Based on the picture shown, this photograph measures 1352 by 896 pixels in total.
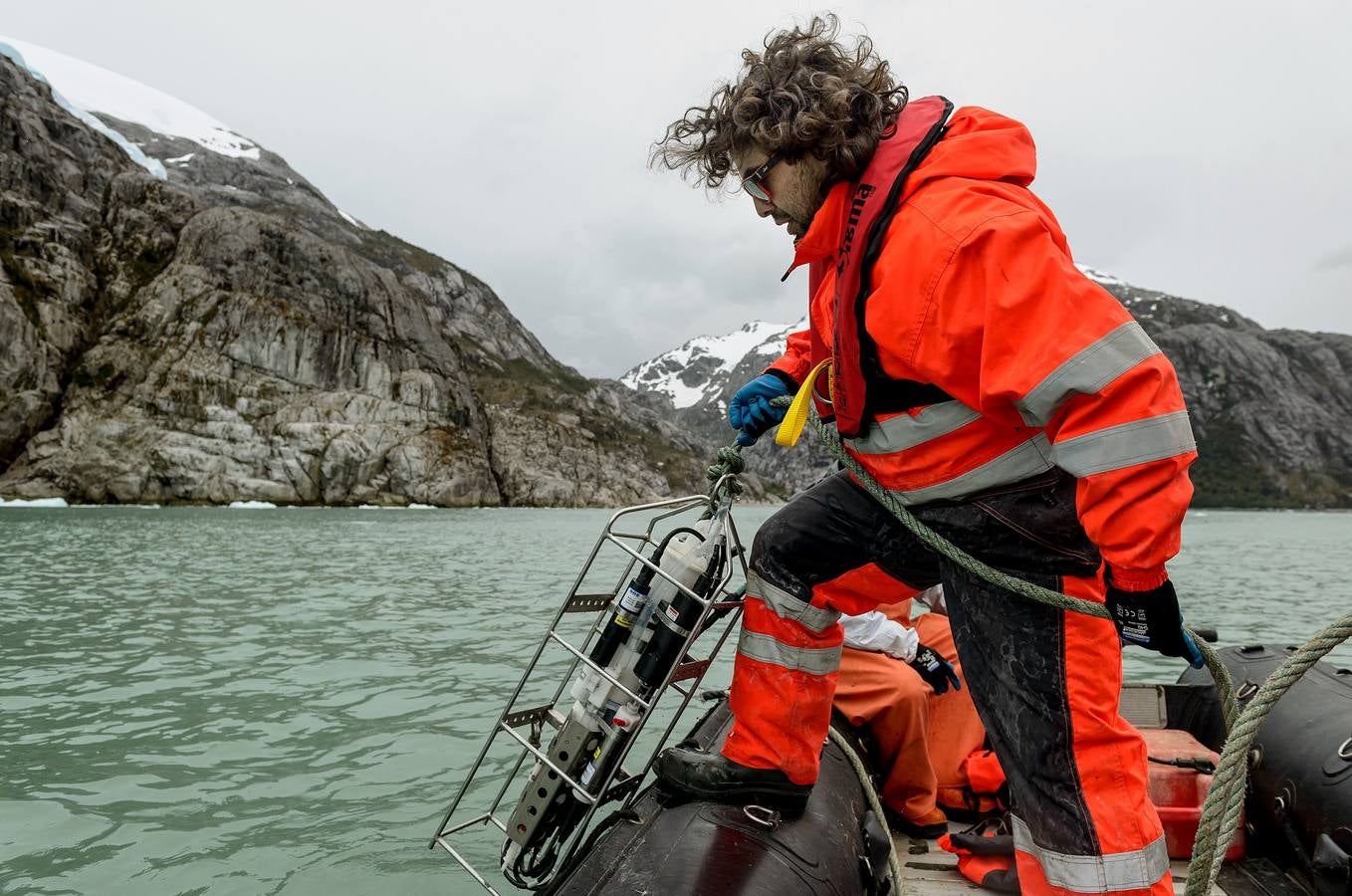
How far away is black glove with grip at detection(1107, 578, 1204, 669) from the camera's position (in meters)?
2.04

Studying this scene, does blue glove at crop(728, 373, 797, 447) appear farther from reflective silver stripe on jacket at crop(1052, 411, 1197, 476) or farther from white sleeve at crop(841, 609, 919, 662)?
reflective silver stripe on jacket at crop(1052, 411, 1197, 476)

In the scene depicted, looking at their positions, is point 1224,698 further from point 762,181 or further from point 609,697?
point 762,181

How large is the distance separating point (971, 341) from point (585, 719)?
84.1 inches

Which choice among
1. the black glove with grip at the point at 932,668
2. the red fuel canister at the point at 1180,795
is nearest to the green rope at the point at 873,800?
the black glove with grip at the point at 932,668

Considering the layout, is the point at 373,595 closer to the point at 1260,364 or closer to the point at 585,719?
the point at 585,719

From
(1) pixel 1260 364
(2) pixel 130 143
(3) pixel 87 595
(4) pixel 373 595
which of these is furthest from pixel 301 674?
(1) pixel 1260 364

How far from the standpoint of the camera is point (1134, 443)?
195cm

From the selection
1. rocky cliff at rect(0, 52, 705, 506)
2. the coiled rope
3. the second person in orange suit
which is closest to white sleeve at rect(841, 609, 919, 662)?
the second person in orange suit

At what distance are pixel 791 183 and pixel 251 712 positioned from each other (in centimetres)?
709

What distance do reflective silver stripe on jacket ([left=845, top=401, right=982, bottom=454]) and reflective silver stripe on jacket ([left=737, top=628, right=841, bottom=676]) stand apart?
2.87 ft

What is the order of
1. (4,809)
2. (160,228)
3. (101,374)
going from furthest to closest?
(160,228), (101,374), (4,809)

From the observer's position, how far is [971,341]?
7.20ft

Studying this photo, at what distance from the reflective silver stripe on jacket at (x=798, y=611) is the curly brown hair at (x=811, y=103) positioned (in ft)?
5.30

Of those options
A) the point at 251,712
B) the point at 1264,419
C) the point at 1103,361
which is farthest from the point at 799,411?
the point at 1264,419
